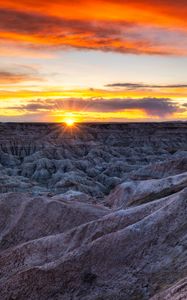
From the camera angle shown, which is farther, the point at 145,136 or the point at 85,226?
the point at 145,136

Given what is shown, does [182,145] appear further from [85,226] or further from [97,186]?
[85,226]

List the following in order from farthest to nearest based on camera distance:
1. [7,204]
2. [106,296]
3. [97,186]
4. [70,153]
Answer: [70,153], [97,186], [7,204], [106,296]

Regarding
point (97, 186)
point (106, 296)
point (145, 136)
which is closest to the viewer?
point (106, 296)

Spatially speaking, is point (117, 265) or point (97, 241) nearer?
point (117, 265)

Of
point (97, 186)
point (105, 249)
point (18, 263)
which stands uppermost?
point (105, 249)

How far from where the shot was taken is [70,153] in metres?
100

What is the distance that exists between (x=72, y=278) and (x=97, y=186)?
178ft

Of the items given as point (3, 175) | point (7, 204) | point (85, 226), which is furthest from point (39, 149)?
point (85, 226)

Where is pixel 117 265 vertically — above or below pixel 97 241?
below

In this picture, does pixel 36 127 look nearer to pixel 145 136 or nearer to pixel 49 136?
pixel 49 136

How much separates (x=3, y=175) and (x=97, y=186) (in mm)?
14645

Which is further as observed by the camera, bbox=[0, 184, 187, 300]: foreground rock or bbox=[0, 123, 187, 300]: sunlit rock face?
bbox=[0, 123, 187, 300]: sunlit rock face

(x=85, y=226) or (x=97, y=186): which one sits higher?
(x=85, y=226)

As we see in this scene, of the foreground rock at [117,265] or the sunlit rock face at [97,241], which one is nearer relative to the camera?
the foreground rock at [117,265]
